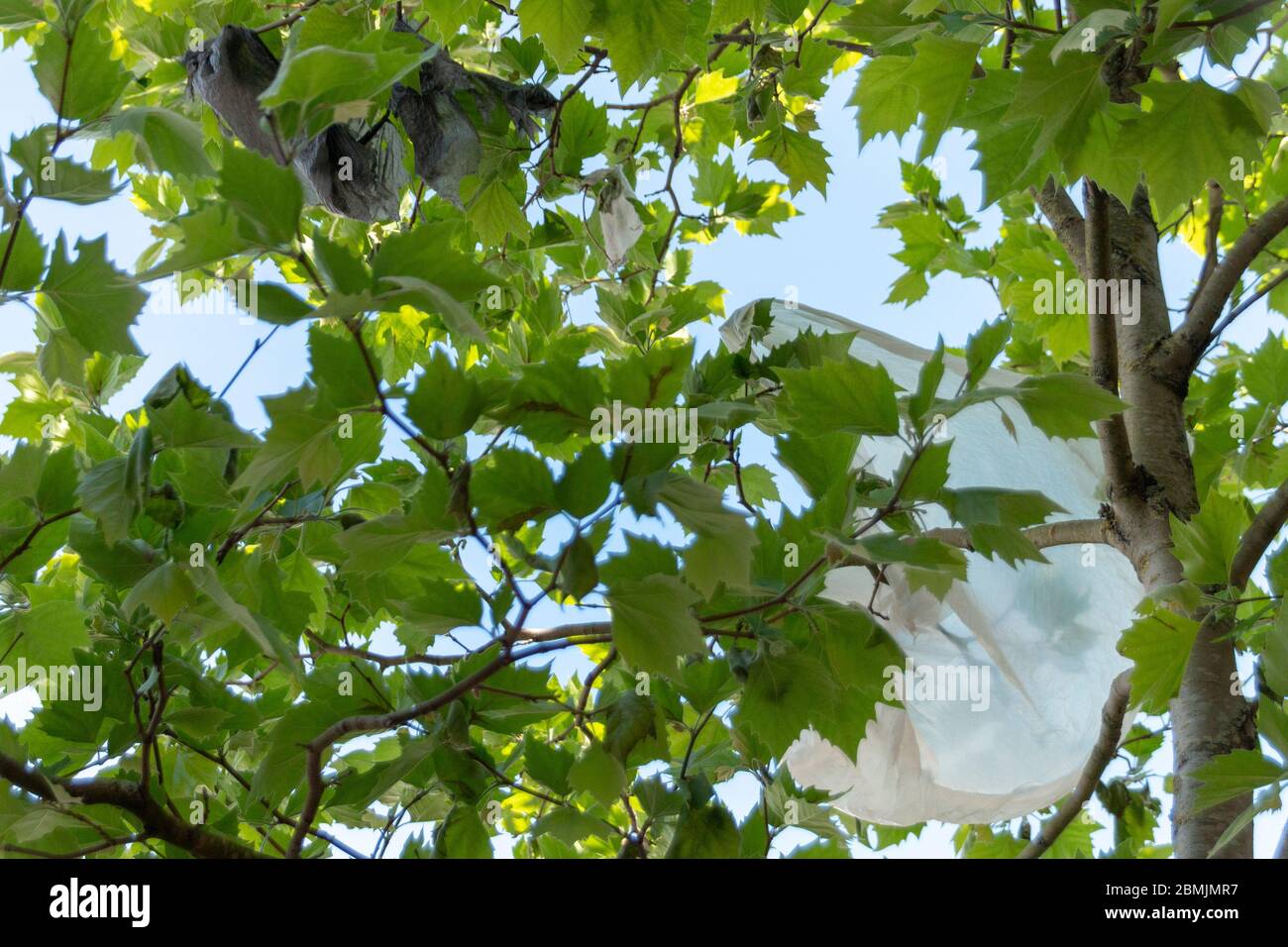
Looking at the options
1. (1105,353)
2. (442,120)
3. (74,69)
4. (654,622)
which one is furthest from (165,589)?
(1105,353)

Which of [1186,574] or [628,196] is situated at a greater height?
[628,196]

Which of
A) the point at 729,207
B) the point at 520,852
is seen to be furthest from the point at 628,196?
the point at 520,852

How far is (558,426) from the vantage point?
957 mm

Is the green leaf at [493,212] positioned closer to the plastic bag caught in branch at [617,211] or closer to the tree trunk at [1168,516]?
the plastic bag caught in branch at [617,211]

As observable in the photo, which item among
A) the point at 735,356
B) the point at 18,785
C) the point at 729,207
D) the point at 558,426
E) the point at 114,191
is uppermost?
the point at 729,207

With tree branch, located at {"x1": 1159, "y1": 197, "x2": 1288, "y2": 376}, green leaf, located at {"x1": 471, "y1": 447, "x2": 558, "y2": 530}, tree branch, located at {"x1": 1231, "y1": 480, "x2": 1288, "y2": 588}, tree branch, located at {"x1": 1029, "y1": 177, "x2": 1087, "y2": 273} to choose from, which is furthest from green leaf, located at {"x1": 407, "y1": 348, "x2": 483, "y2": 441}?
tree branch, located at {"x1": 1029, "y1": 177, "x2": 1087, "y2": 273}

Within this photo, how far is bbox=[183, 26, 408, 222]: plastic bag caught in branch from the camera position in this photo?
1.58 meters

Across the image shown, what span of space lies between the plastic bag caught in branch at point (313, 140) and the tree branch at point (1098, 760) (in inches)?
58.5

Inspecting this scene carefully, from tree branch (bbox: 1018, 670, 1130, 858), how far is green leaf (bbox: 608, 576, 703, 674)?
43.3 inches

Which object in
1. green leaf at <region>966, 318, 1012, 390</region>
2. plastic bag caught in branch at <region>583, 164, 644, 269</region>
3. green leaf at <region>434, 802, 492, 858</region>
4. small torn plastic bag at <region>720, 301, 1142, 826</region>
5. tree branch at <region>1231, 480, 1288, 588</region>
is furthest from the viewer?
plastic bag caught in branch at <region>583, 164, 644, 269</region>

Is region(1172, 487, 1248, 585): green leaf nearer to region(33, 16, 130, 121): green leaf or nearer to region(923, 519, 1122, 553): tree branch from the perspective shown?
region(923, 519, 1122, 553): tree branch

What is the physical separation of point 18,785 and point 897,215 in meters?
2.78

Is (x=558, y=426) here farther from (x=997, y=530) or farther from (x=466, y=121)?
(x=466, y=121)

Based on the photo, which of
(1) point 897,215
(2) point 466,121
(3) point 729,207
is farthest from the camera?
(1) point 897,215
